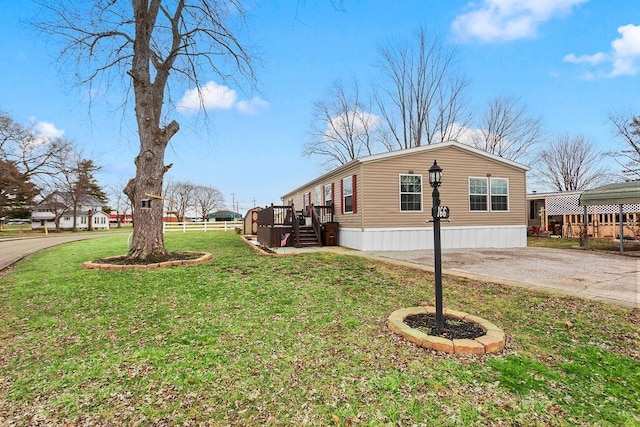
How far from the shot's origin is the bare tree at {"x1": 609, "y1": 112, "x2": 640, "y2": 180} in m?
20.2

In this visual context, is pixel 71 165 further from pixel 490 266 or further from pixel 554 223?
pixel 554 223

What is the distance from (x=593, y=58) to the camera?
510 inches

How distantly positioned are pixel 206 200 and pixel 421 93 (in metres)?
38.8

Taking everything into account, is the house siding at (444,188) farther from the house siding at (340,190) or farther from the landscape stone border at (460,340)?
the landscape stone border at (460,340)

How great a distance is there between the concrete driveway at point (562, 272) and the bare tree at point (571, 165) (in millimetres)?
23847

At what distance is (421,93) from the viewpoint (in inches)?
888

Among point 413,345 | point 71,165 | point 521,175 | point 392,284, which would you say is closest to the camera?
point 413,345

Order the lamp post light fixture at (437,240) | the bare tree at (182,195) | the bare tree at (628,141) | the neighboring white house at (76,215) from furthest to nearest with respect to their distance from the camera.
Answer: the bare tree at (182,195) → the neighboring white house at (76,215) → the bare tree at (628,141) → the lamp post light fixture at (437,240)

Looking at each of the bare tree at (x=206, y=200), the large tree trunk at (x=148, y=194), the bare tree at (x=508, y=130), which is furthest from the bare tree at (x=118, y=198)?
the bare tree at (x=508, y=130)

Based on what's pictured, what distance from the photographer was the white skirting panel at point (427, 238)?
10203mm

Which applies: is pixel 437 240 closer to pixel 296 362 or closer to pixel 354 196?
pixel 296 362

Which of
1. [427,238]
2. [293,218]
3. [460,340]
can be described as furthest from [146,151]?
[427,238]

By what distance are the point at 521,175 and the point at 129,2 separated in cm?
1304

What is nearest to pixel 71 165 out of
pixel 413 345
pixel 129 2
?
pixel 129 2
